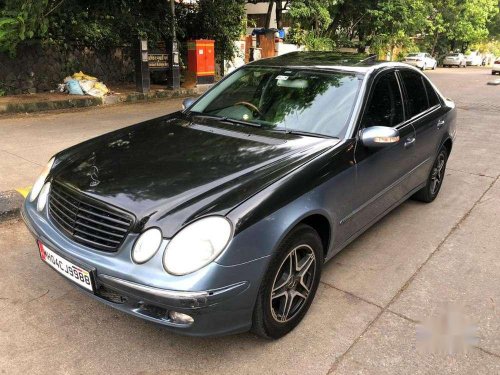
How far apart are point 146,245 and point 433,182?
3723 mm

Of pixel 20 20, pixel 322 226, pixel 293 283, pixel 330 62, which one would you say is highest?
pixel 20 20

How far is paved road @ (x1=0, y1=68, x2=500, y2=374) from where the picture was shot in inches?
101

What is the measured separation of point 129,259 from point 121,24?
1184 cm

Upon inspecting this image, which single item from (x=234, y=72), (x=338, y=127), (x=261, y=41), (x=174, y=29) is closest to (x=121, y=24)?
(x=174, y=29)

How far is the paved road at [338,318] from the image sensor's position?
2.57 m

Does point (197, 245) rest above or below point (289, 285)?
above

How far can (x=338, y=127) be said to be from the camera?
3.29 m

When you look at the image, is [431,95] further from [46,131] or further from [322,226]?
[46,131]

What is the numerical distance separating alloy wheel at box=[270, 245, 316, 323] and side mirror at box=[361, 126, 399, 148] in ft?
3.10

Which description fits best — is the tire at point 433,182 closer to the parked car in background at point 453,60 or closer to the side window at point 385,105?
the side window at point 385,105

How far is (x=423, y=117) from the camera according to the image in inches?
170

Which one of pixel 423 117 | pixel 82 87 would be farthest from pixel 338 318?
pixel 82 87

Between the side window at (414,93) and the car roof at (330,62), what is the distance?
0.42 feet

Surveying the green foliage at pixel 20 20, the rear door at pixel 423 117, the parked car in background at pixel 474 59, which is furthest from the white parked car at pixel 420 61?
the rear door at pixel 423 117
